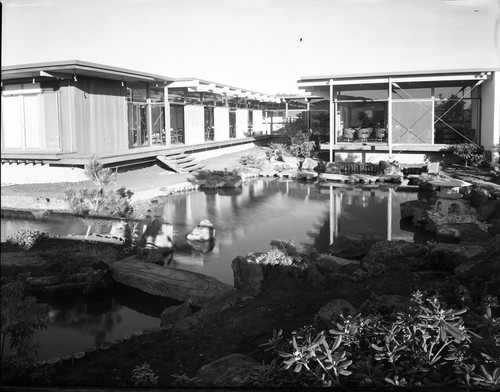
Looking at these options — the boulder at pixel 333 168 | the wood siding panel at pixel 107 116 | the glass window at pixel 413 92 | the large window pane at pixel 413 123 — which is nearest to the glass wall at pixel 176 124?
the wood siding panel at pixel 107 116

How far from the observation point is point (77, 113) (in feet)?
35.9

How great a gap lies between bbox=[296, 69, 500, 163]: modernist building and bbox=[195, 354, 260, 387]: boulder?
39.6ft

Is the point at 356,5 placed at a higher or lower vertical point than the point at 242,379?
higher

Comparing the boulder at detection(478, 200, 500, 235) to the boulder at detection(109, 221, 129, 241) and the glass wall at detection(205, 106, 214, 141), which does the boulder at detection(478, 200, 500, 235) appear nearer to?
the boulder at detection(109, 221, 129, 241)

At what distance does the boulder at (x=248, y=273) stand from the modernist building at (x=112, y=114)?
2218mm

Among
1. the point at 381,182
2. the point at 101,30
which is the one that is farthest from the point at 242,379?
the point at 381,182

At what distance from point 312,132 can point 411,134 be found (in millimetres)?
4974

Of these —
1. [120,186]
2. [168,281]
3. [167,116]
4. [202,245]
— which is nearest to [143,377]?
[168,281]

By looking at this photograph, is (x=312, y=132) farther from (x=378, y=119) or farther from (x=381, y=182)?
(x=381, y=182)

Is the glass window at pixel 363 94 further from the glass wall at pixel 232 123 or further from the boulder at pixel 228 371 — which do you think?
the boulder at pixel 228 371

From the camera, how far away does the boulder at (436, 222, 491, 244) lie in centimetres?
685

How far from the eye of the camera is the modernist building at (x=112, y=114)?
7.19 m

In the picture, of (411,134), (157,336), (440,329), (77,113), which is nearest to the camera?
(440,329)

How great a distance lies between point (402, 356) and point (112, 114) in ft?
36.9
